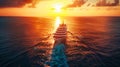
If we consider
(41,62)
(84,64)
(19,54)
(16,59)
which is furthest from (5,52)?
(84,64)

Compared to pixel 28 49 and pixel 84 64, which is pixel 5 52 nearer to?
pixel 28 49

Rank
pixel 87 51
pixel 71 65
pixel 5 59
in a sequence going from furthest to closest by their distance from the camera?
pixel 87 51
pixel 5 59
pixel 71 65

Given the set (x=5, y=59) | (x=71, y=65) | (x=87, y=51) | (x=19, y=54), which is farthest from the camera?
(x=87, y=51)

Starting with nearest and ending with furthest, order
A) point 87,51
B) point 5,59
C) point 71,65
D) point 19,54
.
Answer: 1. point 71,65
2. point 5,59
3. point 19,54
4. point 87,51

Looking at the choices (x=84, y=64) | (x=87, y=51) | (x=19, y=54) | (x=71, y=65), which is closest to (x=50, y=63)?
(x=71, y=65)

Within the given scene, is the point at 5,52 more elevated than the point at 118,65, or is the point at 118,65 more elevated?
the point at 5,52

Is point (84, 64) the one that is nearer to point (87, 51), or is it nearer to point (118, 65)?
point (118, 65)

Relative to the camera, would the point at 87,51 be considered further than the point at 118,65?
Yes

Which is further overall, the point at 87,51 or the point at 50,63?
the point at 87,51

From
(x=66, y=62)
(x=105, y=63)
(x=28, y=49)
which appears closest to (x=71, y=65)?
(x=66, y=62)
